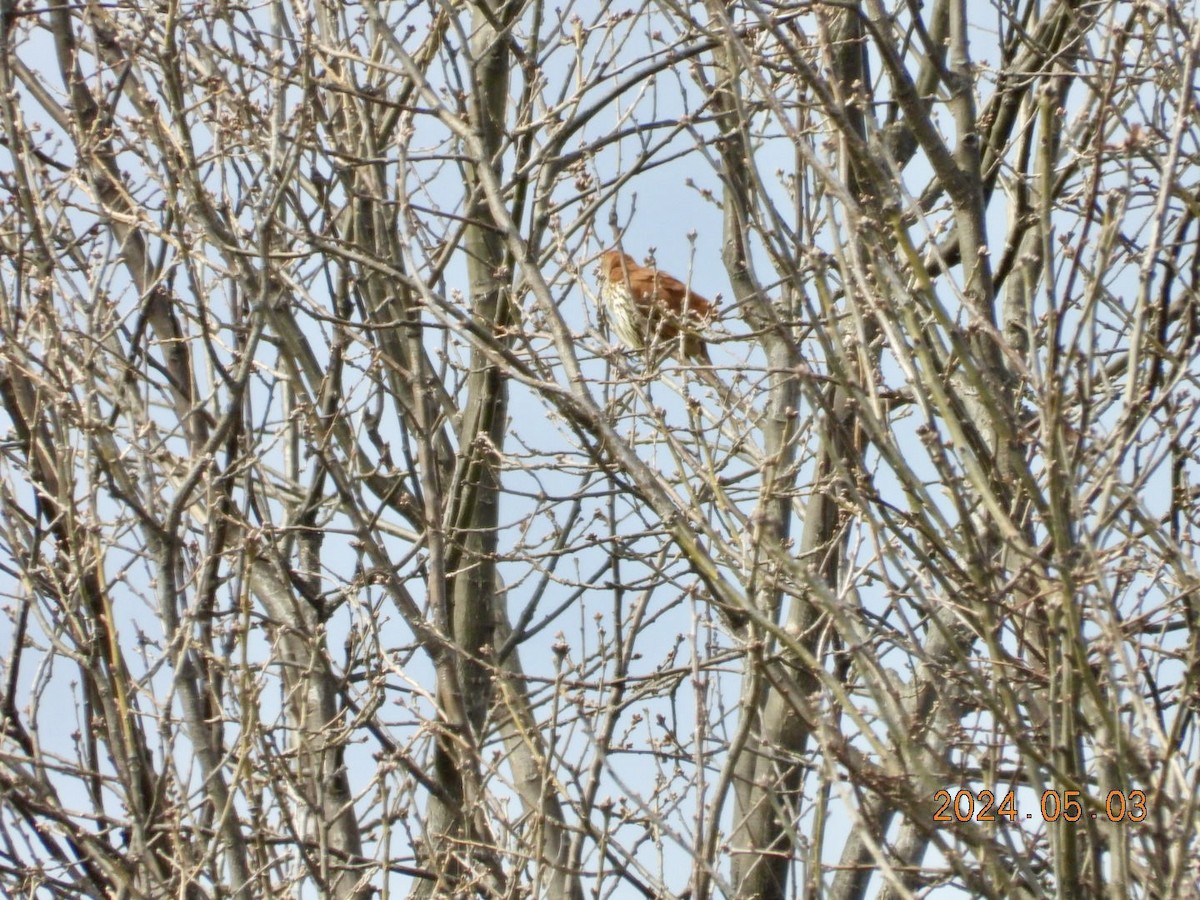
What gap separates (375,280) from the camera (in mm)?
6277

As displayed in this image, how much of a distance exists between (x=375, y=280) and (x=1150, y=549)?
357cm

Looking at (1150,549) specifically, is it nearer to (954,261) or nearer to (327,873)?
(327,873)

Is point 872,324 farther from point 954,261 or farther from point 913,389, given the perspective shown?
point 913,389

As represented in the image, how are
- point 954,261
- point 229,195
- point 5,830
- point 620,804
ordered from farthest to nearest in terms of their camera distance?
point 954,261 < point 229,195 < point 620,804 < point 5,830

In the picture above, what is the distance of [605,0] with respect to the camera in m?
6.34

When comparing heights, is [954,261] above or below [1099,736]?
above

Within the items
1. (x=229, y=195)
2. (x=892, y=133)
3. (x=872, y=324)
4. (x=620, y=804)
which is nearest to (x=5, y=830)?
(x=620, y=804)

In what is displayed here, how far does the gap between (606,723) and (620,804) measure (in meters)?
0.84

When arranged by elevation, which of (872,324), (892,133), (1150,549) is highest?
(892,133)

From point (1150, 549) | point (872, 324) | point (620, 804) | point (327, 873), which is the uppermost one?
point (872, 324)

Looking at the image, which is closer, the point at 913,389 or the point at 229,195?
the point at 913,389

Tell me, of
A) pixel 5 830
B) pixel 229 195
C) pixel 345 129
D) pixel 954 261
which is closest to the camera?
pixel 5 830

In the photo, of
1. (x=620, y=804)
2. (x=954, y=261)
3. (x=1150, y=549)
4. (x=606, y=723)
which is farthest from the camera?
(x=954, y=261)

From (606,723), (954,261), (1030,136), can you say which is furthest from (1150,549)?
(954,261)
